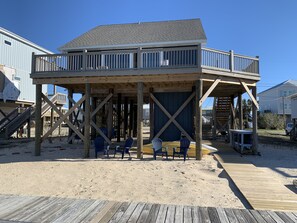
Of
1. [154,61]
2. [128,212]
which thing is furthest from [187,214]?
[154,61]

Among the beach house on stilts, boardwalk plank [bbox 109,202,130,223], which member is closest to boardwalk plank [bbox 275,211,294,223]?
boardwalk plank [bbox 109,202,130,223]

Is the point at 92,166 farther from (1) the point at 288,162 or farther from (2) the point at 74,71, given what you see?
(1) the point at 288,162

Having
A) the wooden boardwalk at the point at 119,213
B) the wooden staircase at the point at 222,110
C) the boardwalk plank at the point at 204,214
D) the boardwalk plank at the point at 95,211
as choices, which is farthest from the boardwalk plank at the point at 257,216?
the wooden staircase at the point at 222,110

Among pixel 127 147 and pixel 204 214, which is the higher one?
pixel 127 147

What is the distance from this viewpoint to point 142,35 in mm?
16625

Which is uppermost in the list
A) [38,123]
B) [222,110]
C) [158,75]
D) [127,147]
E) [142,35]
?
[142,35]

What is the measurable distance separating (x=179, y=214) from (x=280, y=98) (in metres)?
48.4

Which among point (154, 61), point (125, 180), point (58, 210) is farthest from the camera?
point (154, 61)

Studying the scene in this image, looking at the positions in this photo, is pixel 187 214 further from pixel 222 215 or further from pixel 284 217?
pixel 284 217

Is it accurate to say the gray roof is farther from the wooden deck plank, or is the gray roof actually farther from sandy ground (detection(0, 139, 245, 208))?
the wooden deck plank

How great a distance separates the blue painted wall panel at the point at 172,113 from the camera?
1285cm

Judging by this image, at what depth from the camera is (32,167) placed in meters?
8.39

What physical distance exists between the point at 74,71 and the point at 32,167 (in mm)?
4258

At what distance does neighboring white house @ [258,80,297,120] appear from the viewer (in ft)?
145
